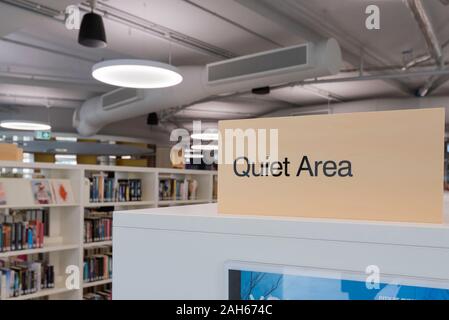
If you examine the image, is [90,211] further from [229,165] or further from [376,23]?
[229,165]

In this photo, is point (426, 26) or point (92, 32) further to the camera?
point (426, 26)

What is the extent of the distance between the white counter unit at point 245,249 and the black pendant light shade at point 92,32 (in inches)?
135

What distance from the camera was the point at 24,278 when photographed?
166 inches

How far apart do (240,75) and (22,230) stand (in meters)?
3.07

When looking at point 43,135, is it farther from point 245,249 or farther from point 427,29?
point 245,249

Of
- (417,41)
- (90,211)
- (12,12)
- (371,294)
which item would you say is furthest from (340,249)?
(417,41)

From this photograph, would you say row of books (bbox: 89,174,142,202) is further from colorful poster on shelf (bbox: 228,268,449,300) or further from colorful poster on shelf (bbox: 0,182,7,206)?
colorful poster on shelf (bbox: 228,268,449,300)

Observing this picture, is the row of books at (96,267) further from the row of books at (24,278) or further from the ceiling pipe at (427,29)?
the ceiling pipe at (427,29)

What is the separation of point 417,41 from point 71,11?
175 inches

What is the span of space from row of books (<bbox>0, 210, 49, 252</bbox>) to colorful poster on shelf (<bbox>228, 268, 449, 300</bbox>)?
13.1 feet

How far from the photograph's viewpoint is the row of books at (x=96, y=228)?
194 inches

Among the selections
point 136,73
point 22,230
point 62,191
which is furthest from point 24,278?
point 136,73

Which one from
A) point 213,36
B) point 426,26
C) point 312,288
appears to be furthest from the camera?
point 213,36

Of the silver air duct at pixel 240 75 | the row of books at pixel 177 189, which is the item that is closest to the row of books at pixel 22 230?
the row of books at pixel 177 189
